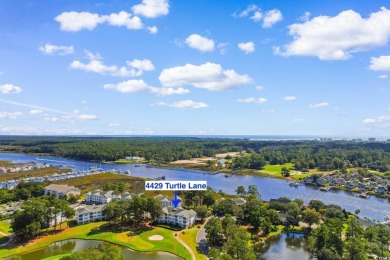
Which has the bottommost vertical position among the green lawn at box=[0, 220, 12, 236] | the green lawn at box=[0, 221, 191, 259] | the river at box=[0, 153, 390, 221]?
the river at box=[0, 153, 390, 221]

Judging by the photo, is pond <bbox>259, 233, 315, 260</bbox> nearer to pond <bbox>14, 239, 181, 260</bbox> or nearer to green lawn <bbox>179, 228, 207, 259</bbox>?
green lawn <bbox>179, 228, 207, 259</bbox>

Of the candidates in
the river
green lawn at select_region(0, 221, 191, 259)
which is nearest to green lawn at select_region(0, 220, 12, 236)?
green lawn at select_region(0, 221, 191, 259)

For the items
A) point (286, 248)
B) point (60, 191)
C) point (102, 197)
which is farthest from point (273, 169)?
point (286, 248)

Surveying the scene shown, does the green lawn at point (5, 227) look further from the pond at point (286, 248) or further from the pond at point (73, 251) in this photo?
the pond at point (286, 248)

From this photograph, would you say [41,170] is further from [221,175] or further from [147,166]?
[221,175]

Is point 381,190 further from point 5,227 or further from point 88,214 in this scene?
point 5,227

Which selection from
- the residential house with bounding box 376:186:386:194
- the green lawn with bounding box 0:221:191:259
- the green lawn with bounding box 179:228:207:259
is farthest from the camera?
the residential house with bounding box 376:186:386:194
